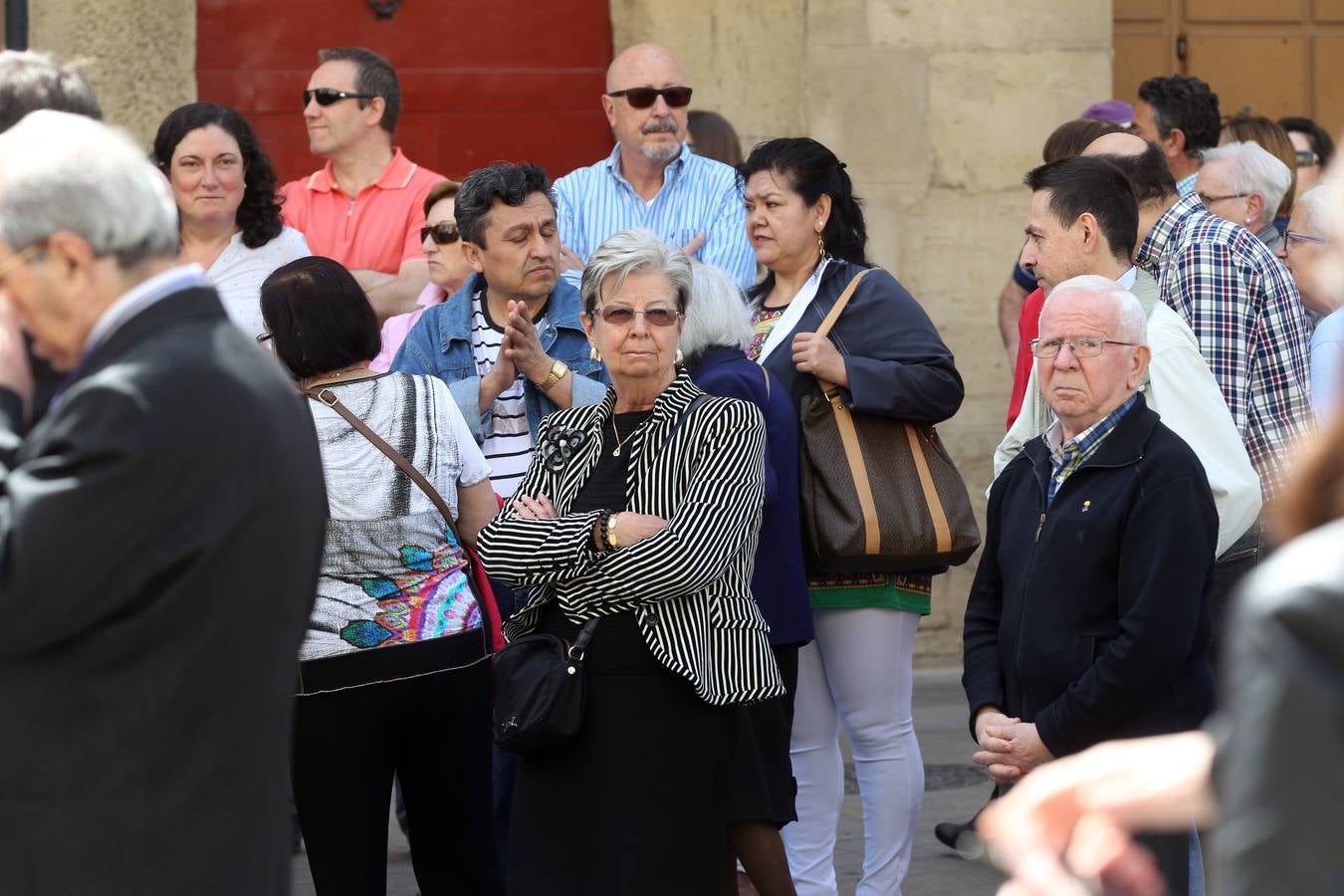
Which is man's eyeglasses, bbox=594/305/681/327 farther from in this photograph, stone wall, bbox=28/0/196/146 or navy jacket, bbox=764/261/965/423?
stone wall, bbox=28/0/196/146

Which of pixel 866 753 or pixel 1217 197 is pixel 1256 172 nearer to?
pixel 1217 197

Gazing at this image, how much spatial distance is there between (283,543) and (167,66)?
6071mm

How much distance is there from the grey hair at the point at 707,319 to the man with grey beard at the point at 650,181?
1.39 m

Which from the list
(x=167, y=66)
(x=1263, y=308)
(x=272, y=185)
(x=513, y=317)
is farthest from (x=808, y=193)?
(x=167, y=66)

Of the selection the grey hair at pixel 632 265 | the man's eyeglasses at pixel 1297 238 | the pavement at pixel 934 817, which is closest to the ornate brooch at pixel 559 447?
the grey hair at pixel 632 265

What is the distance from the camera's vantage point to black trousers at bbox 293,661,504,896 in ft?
14.9

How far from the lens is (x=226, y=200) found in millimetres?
6043

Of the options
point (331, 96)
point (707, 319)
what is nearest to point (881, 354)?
point (707, 319)

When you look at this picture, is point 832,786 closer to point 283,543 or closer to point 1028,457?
point 1028,457

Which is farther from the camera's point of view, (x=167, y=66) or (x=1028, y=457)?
(x=167, y=66)

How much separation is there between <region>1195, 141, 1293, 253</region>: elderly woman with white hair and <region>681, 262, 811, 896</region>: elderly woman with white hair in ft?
8.29

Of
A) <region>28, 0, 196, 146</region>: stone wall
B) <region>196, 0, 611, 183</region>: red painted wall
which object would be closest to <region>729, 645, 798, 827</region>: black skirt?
<region>196, 0, 611, 183</region>: red painted wall

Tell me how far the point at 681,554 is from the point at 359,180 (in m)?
A: 2.99

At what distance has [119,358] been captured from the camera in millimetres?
2627
